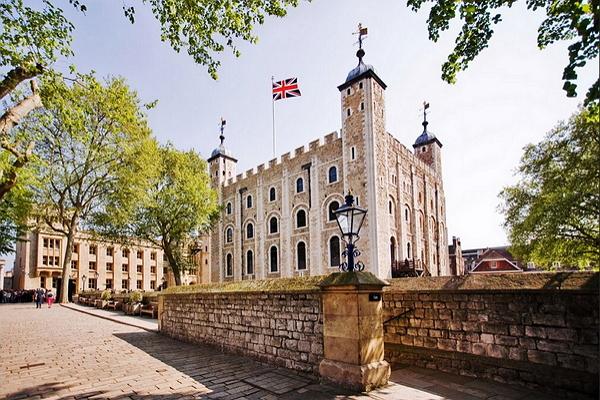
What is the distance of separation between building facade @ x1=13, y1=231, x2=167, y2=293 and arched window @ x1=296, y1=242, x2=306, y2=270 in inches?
744

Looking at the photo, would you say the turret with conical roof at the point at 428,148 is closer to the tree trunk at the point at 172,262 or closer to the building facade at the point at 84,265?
the tree trunk at the point at 172,262

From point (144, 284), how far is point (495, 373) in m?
56.9

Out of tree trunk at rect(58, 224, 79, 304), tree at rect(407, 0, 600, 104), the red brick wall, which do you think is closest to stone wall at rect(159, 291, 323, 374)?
tree at rect(407, 0, 600, 104)

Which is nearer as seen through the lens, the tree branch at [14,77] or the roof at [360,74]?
the tree branch at [14,77]

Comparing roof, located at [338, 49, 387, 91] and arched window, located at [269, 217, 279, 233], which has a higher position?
roof, located at [338, 49, 387, 91]

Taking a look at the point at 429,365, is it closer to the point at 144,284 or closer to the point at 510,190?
the point at 510,190

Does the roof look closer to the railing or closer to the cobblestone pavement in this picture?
the railing

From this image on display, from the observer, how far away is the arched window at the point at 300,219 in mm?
30158

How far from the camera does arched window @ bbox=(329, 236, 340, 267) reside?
88.5ft

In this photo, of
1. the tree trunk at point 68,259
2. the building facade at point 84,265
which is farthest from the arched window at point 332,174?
the building facade at point 84,265

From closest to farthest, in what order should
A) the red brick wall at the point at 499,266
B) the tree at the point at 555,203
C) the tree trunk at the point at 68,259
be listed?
the tree at the point at 555,203 < the tree trunk at the point at 68,259 < the red brick wall at the point at 499,266

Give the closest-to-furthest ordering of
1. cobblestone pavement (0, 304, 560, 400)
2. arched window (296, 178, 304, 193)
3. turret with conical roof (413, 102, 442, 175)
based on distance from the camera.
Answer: cobblestone pavement (0, 304, 560, 400) → arched window (296, 178, 304, 193) → turret with conical roof (413, 102, 442, 175)

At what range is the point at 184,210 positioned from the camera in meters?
25.1

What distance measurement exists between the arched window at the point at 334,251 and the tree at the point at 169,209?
33.1 ft
